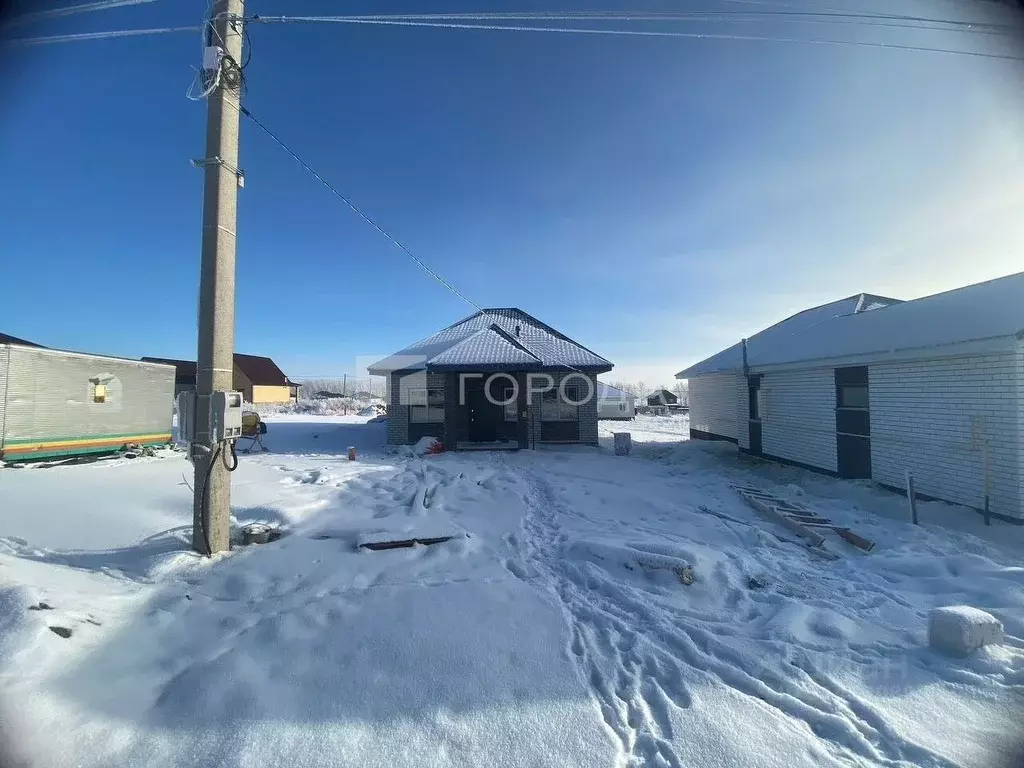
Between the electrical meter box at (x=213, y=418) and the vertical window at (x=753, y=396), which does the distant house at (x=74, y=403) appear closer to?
the electrical meter box at (x=213, y=418)

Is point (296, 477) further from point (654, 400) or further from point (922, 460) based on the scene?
point (654, 400)

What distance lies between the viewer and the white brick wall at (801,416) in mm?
9375

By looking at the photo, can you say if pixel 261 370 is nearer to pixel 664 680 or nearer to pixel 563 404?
pixel 563 404

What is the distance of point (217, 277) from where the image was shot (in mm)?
4203

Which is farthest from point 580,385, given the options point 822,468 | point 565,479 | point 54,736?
point 54,736

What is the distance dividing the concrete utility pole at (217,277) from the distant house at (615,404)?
80.8 feet

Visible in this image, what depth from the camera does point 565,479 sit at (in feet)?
29.7

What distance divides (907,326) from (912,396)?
165 centimetres

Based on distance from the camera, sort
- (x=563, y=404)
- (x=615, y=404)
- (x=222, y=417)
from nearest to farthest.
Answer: (x=222, y=417)
(x=563, y=404)
(x=615, y=404)

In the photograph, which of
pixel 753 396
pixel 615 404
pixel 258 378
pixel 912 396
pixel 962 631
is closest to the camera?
pixel 962 631

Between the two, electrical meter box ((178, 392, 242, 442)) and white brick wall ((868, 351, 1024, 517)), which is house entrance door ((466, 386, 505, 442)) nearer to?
white brick wall ((868, 351, 1024, 517))

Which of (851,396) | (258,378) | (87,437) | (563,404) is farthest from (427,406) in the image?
(258,378)

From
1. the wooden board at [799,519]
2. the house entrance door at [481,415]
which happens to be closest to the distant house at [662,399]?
the house entrance door at [481,415]

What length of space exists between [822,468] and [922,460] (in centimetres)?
248
